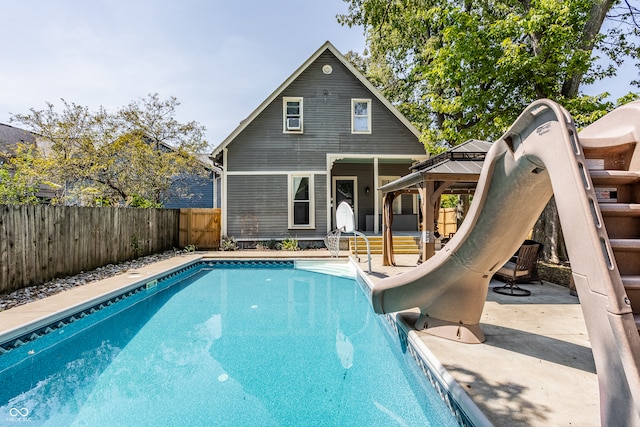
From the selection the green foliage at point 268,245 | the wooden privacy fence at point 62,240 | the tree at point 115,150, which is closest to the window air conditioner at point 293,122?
the green foliage at point 268,245

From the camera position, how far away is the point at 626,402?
55.8 inches

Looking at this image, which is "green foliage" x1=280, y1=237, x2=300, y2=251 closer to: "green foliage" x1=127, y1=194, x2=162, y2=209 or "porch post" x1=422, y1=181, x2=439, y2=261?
"green foliage" x1=127, y1=194, x2=162, y2=209

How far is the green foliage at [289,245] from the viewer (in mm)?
12602

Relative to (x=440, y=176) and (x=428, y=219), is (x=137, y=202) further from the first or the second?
(x=440, y=176)

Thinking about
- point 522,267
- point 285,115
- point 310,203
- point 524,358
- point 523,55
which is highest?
point 523,55

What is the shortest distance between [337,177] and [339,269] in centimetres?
587

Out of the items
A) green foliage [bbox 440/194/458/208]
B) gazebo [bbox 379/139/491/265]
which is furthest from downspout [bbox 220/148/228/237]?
green foliage [bbox 440/194/458/208]

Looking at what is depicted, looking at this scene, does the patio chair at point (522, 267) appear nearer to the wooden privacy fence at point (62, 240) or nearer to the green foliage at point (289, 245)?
the green foliage at point (289, 245)

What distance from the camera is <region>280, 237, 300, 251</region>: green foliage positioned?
1260 cm

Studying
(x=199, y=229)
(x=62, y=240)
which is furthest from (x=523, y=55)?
(x=62, y=240)

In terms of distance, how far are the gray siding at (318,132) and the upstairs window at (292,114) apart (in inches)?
8.1

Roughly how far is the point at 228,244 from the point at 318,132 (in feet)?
19.8

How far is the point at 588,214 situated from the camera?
1625 mm

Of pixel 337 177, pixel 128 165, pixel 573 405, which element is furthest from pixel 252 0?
pixel 573 405
